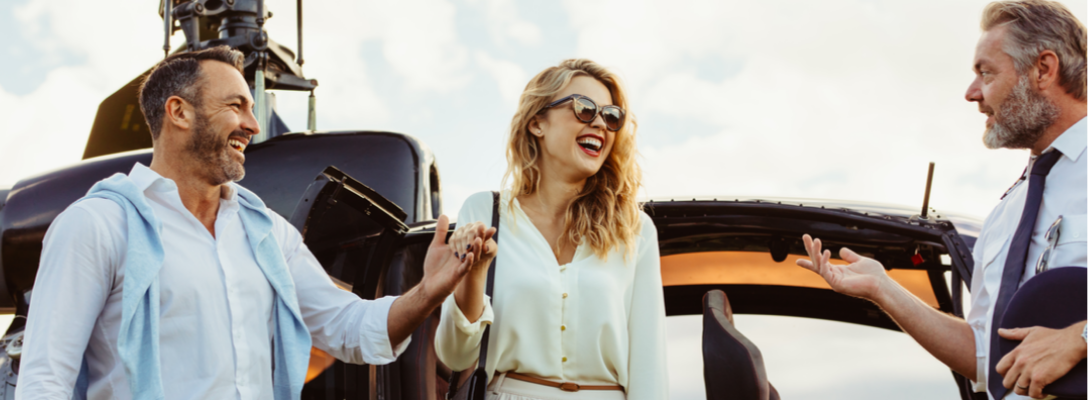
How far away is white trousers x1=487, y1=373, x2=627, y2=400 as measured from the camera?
6.85 ft

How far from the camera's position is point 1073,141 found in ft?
6.46

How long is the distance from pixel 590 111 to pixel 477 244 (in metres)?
0.64

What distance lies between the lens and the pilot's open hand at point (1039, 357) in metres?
1.70

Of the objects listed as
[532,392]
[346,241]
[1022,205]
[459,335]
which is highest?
[1022,205]

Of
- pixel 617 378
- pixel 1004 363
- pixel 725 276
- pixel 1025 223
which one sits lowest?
pixel 725 276

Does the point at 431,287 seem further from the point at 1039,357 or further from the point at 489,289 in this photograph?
the point at 1039,357

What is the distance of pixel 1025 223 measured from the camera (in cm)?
193

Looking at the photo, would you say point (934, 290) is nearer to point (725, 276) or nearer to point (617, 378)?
point (725, 276)

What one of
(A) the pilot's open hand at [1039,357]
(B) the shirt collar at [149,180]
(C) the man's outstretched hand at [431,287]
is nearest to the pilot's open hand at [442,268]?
(C) the man's outstretched hand at [431,287]

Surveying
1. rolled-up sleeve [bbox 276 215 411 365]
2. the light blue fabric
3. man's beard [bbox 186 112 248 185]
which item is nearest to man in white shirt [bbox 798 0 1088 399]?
rolled-up sleeve [bbox 276 215 411 365]

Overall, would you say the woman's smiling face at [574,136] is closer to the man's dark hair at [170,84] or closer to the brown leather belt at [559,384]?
the brown leather belt at [559,384]

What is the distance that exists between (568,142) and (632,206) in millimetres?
281

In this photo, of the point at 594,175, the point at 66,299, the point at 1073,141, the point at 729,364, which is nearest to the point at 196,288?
the point at 66,299

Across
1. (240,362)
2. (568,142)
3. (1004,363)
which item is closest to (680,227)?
(568,142)
